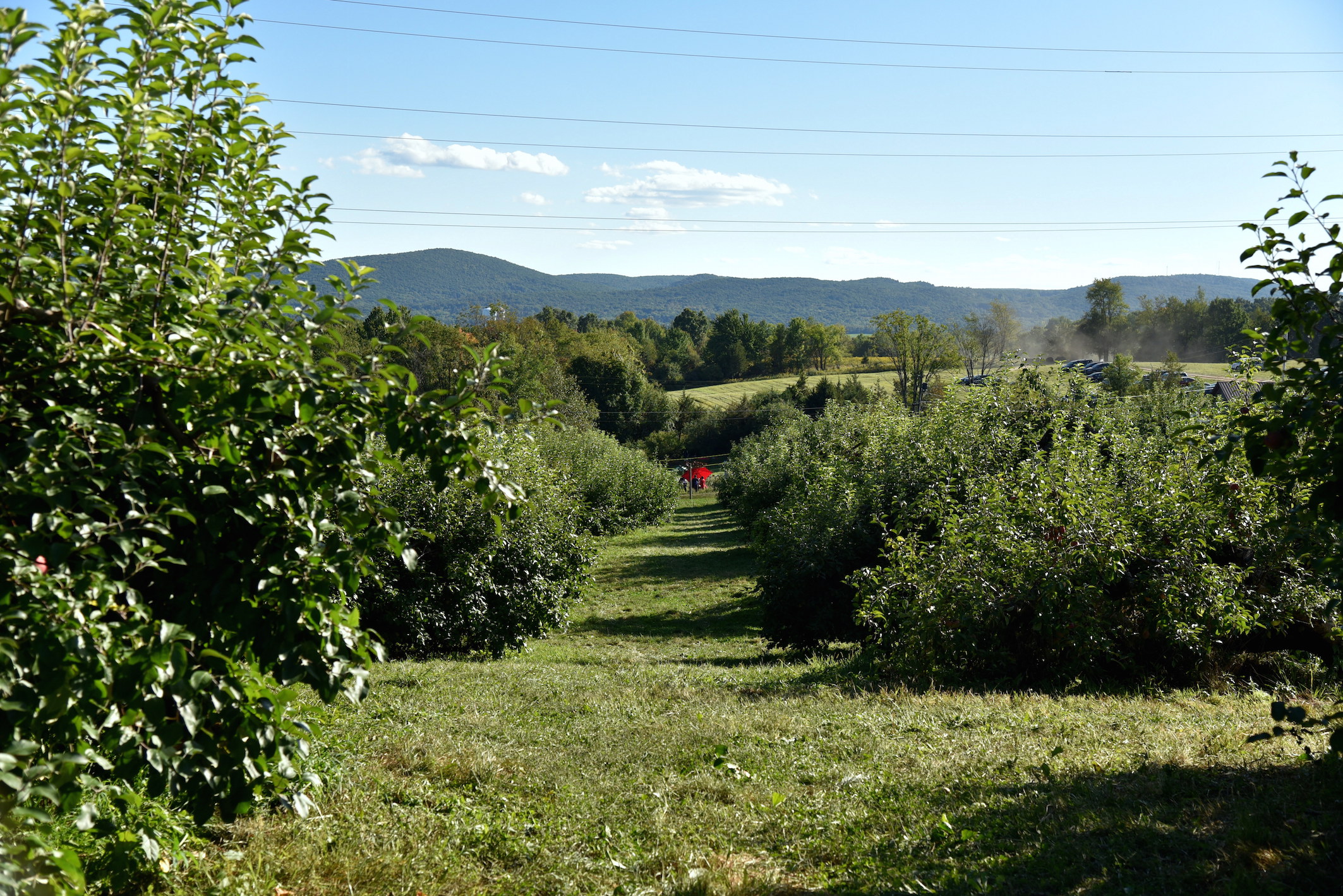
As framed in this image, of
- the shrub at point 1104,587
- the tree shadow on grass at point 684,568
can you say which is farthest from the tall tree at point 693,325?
the shrub at point 1104,587

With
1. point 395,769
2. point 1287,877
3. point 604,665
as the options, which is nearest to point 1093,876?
point 1287,877

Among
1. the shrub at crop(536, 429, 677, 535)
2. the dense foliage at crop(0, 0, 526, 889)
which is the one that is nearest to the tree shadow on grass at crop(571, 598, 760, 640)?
the shrub at crop(536, 429, 677, 535)

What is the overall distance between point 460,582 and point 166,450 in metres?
11.7

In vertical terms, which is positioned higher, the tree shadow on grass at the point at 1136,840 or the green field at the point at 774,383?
the green field at the point at 774,383

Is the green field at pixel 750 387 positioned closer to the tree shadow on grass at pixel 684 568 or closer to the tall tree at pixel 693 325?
the tall tree at pixel 693 325

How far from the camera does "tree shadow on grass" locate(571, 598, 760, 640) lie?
1955 centimetres

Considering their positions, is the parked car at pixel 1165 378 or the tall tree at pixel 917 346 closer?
the parked car at pixel 1165 378

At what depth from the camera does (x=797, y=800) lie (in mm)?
5453

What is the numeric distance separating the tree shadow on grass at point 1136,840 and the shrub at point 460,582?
9326 millimetres

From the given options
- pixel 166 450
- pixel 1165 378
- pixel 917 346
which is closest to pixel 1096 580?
pixel 166 450

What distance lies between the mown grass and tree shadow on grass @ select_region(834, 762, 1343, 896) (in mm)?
15

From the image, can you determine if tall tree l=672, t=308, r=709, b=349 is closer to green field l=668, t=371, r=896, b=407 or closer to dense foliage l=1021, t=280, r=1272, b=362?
green field l=668, t=371, r=896, b=407

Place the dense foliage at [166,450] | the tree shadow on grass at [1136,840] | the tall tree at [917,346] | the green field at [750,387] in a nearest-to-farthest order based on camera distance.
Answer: the dense foliage at [166,450], the tree shadow on grass at [1136,840], the tall tree at [917,346], the green field at [750,387]

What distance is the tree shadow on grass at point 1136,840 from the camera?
3.95 m
